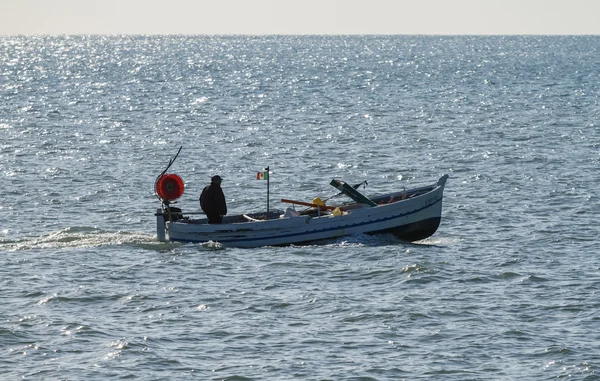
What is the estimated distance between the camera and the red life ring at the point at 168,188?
31.4 meters

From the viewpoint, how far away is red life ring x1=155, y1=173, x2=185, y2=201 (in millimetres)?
31359

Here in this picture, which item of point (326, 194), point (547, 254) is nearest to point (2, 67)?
point (326, 194)

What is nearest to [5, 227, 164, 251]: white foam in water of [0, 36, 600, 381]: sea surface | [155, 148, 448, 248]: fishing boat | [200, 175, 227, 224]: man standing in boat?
[0, 36, 600, 381]: sea surface

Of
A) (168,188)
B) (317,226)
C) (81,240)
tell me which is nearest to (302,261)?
(317,226)

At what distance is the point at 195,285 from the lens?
2603 cm

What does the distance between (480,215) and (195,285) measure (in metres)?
12.2

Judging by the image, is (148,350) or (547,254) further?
(547,254)

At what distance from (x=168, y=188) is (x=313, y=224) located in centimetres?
409

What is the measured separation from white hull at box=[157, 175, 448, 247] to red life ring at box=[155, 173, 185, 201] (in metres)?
0.70

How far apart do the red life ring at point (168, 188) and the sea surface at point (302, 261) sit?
122 centimetres

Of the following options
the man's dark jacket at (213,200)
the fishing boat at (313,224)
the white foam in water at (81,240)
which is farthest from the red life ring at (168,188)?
the white foam in water at (81,240)

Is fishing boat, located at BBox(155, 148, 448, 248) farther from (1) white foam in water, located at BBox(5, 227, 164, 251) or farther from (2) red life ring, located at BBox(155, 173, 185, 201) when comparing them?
(1) white foam in water, located at BBox(5, 227, 164, 251)

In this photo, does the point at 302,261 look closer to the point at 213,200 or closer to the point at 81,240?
the point at 213,200

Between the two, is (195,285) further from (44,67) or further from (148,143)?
(44,67)
